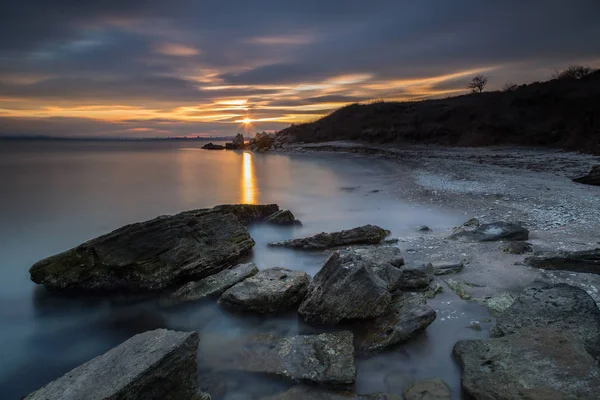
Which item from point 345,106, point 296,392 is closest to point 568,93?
point 345,106

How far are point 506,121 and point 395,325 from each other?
4171cm

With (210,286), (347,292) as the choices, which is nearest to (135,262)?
(210,286)

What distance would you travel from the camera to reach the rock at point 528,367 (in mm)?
3814

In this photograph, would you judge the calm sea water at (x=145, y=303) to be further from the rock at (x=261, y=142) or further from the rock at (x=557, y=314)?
the rock at (x=261, y=142)

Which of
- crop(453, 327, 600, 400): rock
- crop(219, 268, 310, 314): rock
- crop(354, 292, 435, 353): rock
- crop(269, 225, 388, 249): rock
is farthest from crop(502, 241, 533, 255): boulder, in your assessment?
crop(219, 268, 310, 314): rock

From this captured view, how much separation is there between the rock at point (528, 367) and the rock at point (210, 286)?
4.54 metres

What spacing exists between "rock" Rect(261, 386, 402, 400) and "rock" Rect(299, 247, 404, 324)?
1.53m

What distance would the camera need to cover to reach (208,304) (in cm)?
722

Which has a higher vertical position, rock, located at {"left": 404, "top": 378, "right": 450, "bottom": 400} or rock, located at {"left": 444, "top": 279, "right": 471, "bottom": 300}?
rock, located at {"left": 444, "top": 279, "right": 471, "bottom": 300}

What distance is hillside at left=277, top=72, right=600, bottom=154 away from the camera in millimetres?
31144

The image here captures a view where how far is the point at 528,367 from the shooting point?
13.7ft

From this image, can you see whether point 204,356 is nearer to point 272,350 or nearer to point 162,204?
point 272,350

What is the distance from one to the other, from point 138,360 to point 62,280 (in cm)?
516

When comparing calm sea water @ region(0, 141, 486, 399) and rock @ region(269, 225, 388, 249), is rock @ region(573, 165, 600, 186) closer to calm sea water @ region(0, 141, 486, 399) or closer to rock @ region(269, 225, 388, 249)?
calm sea water @ region(0, 141, 486, 399)
